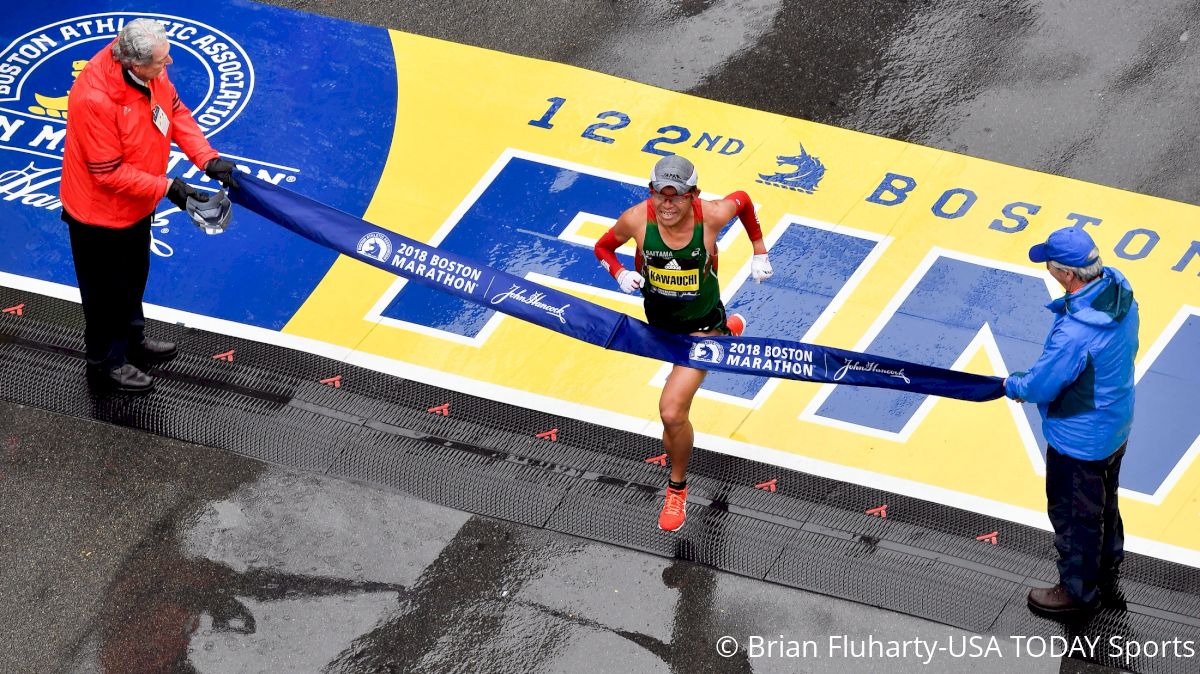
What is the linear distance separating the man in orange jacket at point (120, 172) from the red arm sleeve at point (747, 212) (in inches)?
103

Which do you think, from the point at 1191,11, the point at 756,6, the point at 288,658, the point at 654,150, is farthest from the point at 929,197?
the point at 288,658

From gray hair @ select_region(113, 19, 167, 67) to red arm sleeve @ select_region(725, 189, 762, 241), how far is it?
113 inches

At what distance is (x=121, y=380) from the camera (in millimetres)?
7695

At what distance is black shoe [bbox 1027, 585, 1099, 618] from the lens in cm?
650

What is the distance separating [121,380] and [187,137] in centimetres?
153

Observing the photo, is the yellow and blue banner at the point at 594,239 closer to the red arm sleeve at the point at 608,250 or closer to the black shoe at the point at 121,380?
the black shoe at the point at 121,380

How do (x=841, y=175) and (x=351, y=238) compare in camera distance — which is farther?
(x=841, y=175)

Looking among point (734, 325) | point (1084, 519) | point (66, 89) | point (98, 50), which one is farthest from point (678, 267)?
point (98, 50)

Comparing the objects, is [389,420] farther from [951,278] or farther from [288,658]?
[951,278]

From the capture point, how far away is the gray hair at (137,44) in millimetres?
6465

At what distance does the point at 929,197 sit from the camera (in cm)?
916

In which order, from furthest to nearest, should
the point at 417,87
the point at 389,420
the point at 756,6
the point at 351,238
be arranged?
the point at 756,6 < the point at 417,87 < the point at 389,420 < the point at 351,238

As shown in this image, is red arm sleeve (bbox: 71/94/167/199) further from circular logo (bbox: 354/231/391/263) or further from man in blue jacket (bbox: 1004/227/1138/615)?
man in blue jacket (bbox: 1004/227/1138/615)

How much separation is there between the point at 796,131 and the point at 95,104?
4995 mm
